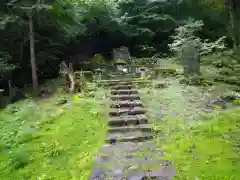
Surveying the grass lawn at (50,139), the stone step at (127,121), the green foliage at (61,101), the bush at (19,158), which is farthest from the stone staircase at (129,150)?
the green foliage at (61,101)

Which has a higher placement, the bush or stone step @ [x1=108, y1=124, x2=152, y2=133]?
stone step @ [x1=108, y1=124, x2=152, y2=133]

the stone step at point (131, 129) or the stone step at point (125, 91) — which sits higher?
the stone step at point (125, 91)

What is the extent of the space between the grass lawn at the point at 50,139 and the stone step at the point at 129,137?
254mm

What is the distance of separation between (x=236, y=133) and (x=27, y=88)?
26.1ft

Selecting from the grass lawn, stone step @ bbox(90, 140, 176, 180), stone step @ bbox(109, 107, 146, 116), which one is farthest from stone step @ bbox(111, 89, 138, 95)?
stone step @ bbox(90, 140, 176, 180)

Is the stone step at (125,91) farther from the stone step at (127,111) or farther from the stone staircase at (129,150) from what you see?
the stone step at (127,111)

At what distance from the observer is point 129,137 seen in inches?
217

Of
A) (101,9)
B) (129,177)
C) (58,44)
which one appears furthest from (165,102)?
(101,9)

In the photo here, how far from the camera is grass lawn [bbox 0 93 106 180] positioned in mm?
4477

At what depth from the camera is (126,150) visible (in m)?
5.00

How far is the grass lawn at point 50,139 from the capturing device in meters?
4.48

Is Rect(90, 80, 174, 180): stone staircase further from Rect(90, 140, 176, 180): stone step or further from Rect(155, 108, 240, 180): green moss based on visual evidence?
Rect(155, 108, 240, 180): green moss

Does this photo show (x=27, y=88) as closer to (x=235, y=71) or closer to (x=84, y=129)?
(x=84, y=129)

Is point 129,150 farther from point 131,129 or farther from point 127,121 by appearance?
point 127,121
